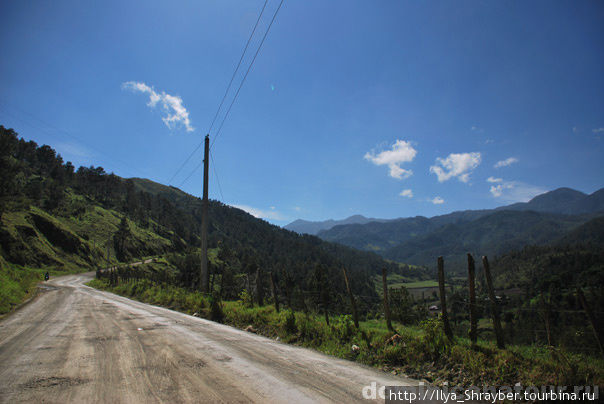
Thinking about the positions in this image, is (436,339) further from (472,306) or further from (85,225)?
(85,225)

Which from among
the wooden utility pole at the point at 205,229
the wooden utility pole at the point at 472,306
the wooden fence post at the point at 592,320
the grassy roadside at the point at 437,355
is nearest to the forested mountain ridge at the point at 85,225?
the wooden utility pole at the point at 205,229

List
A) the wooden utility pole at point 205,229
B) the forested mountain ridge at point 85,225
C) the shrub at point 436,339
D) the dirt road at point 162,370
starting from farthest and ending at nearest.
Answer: the forested mountain ridge at point 85,225
the wooden utility pole at point 205,229
the shrub at point 436,339
the dirt road at point 162,370

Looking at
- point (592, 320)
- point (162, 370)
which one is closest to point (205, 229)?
point (162, 370)

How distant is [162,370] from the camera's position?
5.29 metres

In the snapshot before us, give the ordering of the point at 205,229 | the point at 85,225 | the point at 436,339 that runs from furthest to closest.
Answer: the point at 85,225 < the point at 205,229 < the point at 436,339

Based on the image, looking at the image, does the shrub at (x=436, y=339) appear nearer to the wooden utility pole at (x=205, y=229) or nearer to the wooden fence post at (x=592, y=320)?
the wooden fence post at (x=592, y=320)

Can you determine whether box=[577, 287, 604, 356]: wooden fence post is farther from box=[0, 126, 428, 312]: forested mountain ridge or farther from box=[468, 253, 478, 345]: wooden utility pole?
box=[0, 126, 428, 312]: forested mountain ridge

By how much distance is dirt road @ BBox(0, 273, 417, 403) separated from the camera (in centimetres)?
426

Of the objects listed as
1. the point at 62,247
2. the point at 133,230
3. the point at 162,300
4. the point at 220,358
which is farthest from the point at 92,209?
the point at 220,358

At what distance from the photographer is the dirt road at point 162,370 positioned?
4.26 meters

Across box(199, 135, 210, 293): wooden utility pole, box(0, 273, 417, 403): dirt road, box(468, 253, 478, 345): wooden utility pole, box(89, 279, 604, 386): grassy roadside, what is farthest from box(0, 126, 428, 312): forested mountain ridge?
box(468, 253, 478, 345): wooden utility pole

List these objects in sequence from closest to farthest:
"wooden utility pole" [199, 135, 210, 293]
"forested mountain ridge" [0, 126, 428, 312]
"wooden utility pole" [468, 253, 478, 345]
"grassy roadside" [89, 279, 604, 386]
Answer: "grassy roadside" [89, 279, 604, 386] < "wooden utility pole" [468, 253, 478, 345] < "wooden utility pole" [199, 135, 210, 293] < "forested mountain ridge" [0, 126, 428, 312]

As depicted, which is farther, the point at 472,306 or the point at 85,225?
the point at 85,225

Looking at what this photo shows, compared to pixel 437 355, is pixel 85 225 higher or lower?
higher
